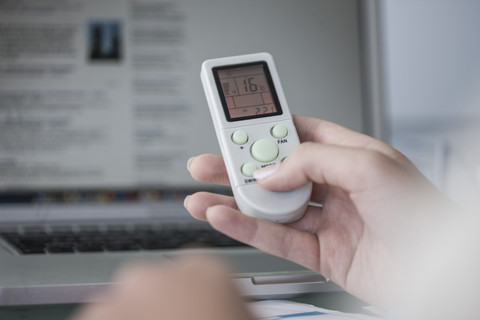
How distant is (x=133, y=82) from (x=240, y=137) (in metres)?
0.47

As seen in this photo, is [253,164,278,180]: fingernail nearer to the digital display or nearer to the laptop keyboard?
the digital display

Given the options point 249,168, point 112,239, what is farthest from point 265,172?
point 112,239

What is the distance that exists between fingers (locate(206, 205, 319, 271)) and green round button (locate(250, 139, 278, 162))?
3.2 inches

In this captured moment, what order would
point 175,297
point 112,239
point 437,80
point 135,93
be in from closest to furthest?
point 175,297
point 112,239
point 135,93
point 437,80

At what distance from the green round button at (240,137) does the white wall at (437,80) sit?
0.76 metres

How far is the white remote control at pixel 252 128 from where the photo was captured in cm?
48

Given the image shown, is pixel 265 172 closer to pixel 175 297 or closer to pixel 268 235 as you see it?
pixel 268 235

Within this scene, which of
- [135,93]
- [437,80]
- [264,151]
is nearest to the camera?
[264,151]

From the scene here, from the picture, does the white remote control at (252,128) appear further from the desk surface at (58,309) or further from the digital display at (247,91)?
the desk surface at (58,309)

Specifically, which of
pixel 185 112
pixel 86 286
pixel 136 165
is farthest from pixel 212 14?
pixel 86 286

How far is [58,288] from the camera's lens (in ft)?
1.69

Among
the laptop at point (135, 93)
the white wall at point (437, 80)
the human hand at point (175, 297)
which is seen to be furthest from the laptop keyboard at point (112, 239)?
the white wall at point (437, 80)

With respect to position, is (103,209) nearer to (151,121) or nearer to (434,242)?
(151,121)

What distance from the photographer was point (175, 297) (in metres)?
0.22
